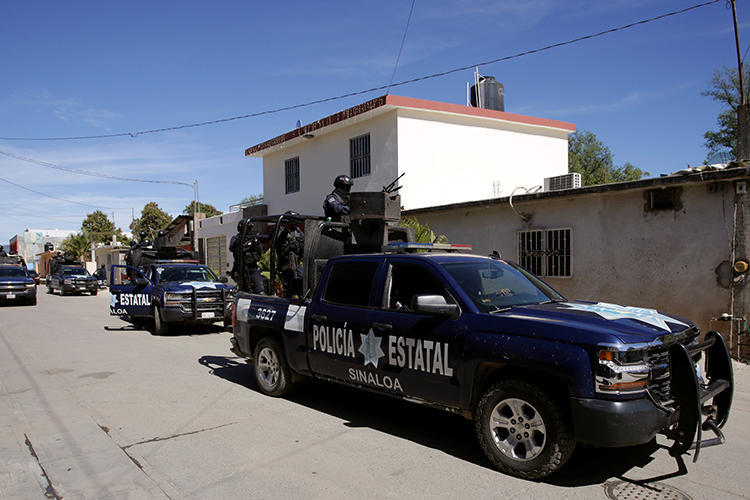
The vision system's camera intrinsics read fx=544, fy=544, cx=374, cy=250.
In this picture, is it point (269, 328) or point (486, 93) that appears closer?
point (269, 328)

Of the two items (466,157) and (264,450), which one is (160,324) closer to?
(264,450)

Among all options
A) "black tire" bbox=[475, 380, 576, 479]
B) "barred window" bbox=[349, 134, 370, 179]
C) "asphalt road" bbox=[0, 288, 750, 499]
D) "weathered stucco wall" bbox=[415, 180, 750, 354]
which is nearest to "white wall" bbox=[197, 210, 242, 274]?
"barred window" bbox=[349, 134, 370, 179]

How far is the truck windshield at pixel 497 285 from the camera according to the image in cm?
472

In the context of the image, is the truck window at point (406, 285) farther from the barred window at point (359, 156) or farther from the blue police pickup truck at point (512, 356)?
the barred window at point (359, 156)

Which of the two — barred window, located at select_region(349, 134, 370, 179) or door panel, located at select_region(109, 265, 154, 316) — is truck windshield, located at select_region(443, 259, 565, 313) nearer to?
door panel, located at select_region(109, 265, 154, 316)

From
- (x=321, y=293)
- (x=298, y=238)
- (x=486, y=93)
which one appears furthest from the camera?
(x=486, y=93)

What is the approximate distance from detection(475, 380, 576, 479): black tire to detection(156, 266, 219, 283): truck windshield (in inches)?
407

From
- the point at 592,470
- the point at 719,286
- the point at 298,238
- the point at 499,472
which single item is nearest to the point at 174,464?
the point at 499,472

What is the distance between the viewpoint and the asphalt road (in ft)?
13.1

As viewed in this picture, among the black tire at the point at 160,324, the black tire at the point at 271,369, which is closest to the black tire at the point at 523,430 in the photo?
the black tire at the point at 271,369

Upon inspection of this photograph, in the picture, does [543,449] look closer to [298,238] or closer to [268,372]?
[268,372]

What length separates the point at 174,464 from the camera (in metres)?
4.50

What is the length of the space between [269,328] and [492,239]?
757 cm

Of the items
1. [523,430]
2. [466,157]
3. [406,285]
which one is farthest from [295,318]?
[466,157]
